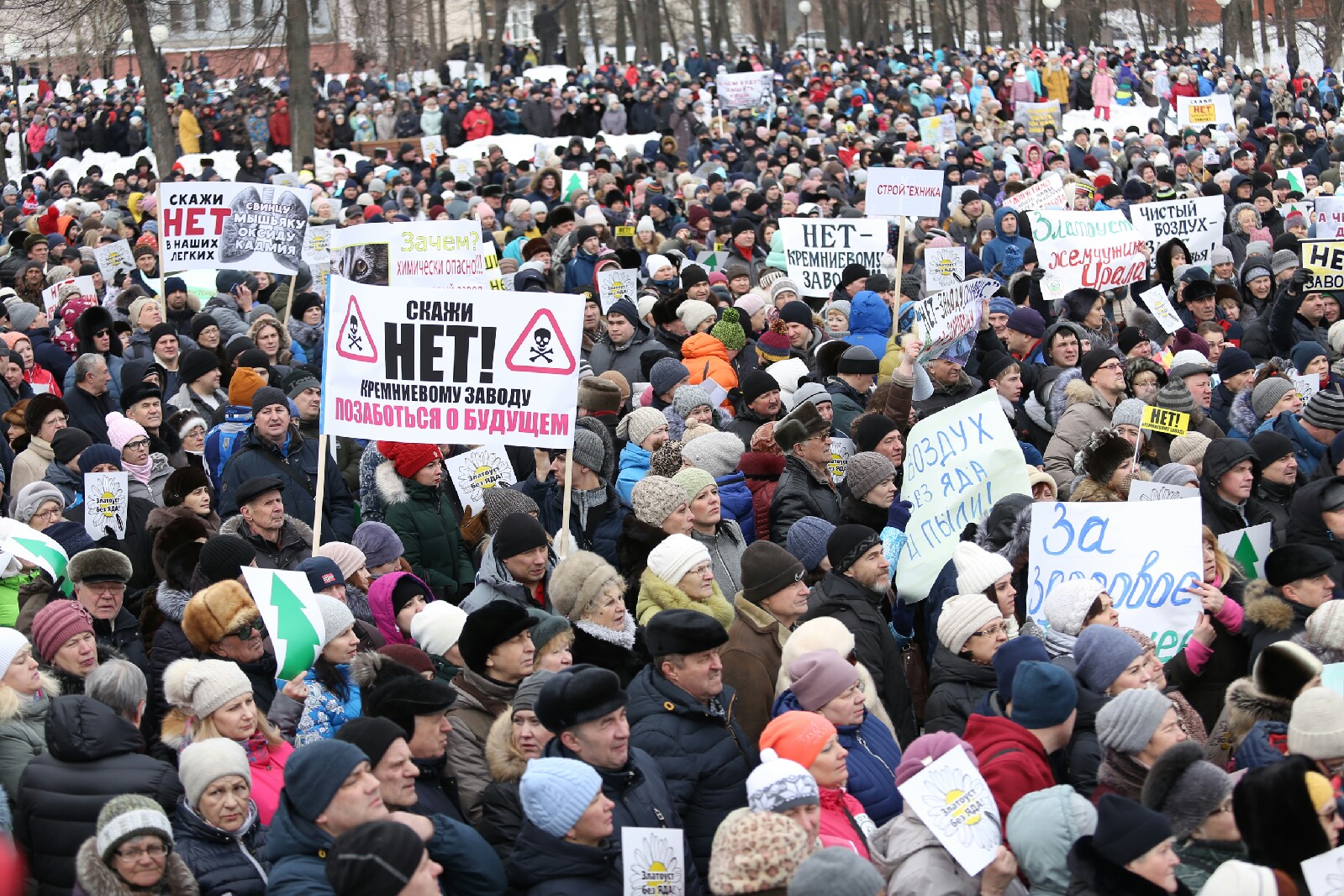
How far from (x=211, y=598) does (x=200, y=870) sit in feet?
4.19

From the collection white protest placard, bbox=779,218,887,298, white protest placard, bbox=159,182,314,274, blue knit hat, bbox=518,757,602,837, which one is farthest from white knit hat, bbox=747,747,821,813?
white protest placard, bbox=779,218,887,298

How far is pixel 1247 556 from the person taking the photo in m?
7.28

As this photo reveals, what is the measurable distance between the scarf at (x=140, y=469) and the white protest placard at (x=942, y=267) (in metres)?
6.84

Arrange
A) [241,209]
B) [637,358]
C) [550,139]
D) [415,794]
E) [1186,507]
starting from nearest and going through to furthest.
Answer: [415,794] < [1186,507] < [637,358] < [241,209] < [550,139]

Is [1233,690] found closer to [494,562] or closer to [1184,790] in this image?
[1184,790]

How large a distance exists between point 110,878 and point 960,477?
421 cm

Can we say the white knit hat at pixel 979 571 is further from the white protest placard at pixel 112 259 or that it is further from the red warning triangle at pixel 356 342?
the white protest placard at pixel 112 259

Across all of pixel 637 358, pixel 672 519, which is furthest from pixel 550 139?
pixel 672 519

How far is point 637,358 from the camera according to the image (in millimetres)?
11273

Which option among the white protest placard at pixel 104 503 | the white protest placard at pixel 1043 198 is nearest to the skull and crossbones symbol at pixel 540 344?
the white protest placard at pixel 104 503

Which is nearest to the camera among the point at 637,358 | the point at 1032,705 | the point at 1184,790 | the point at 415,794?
the point at 1184,790

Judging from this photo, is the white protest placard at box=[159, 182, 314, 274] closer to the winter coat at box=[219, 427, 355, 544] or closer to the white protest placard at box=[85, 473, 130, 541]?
the winter coat at box=[219, 427, 355, 544]

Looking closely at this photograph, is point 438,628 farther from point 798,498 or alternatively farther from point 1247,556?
point 1247,556

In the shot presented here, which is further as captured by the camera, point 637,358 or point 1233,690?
point 637,358
